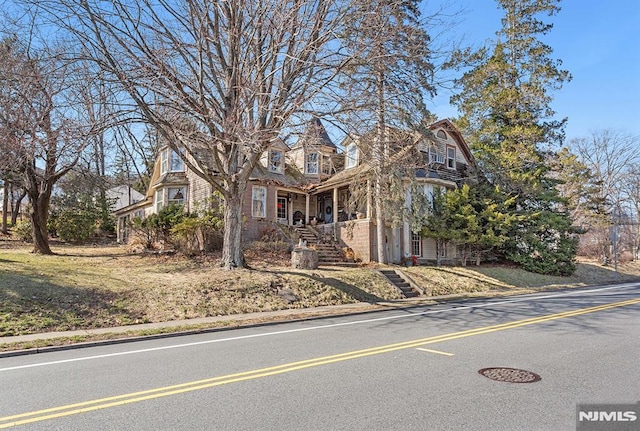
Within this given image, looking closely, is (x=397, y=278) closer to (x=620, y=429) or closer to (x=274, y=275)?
(x=274, y=275)

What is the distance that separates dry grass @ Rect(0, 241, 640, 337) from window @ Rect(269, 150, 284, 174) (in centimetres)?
803

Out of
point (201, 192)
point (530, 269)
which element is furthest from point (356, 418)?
point (530, 269)

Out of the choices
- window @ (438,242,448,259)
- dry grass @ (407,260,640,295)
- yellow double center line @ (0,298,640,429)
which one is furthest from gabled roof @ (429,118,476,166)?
yellow double center line @ (0,298,640,429)

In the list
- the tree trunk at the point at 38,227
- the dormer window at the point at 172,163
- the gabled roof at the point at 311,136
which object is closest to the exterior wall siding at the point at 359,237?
the gabled roof at the point at 311,136

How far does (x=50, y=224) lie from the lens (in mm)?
31078

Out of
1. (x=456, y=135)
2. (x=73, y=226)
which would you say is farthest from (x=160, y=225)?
(x=456, y=135)

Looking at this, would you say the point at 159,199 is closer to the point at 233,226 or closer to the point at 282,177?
the point at 282,177

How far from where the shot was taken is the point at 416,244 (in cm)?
2519

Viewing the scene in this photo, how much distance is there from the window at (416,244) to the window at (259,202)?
28.8 ft

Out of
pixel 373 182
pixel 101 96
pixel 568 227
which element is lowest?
pixel 568 227

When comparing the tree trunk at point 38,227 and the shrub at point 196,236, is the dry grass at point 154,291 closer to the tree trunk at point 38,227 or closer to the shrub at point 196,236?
the shrub at point 196,236

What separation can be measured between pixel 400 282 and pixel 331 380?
42.4 feet

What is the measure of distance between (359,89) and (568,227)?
18943 mm

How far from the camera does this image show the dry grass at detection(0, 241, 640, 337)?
33.9 ft
